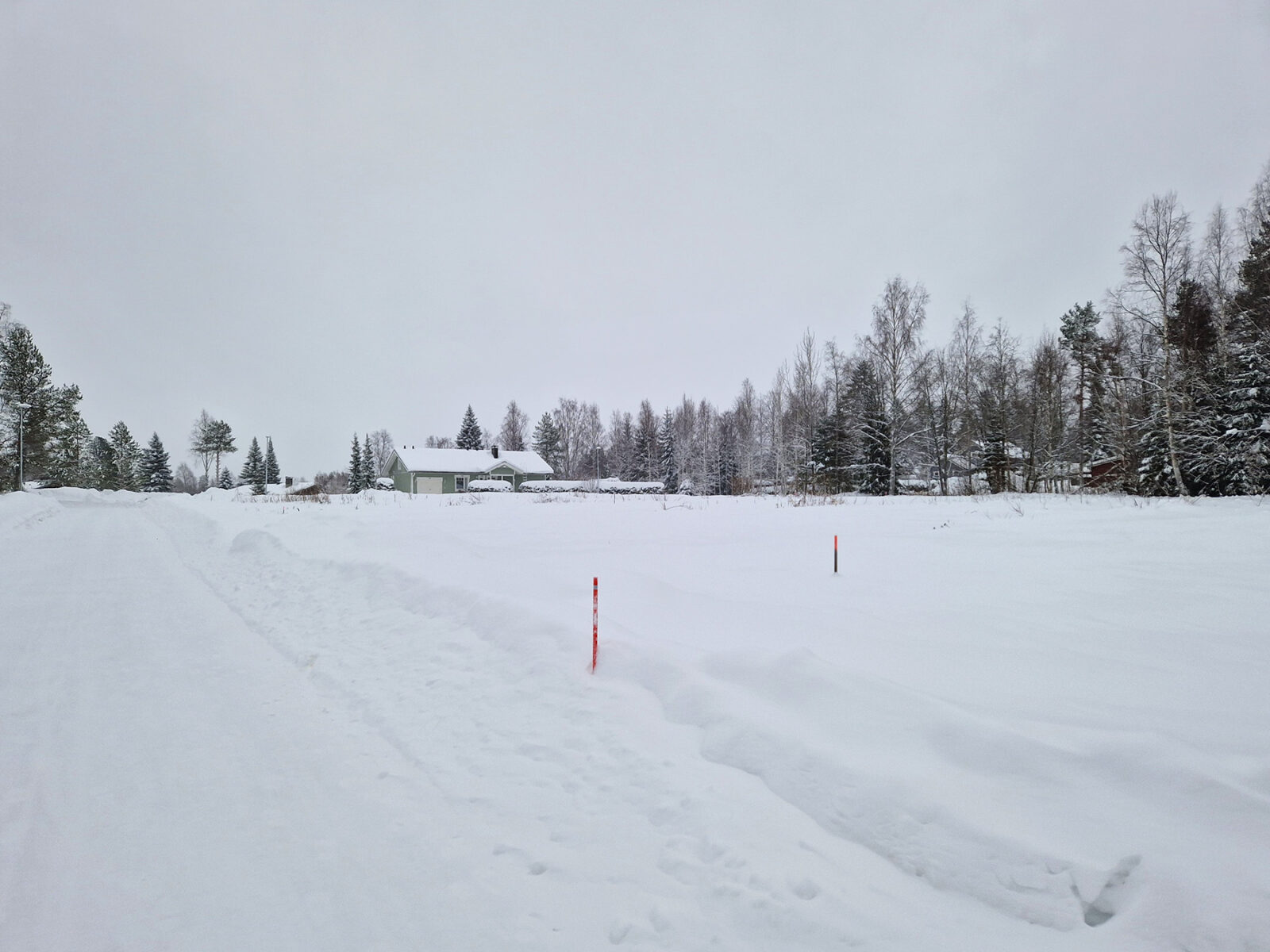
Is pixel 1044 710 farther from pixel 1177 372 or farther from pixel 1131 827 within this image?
pixel 1177 372

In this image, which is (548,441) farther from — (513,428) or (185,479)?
(185,479)

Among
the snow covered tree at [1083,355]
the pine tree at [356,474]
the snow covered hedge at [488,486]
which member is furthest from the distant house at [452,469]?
the snow covered tree at [1083,355]

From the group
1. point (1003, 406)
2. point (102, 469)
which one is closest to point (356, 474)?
point (102, 469)

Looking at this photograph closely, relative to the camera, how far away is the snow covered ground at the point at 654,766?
2230 millimetres

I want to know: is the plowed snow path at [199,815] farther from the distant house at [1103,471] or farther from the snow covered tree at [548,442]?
the snow covered tree at [548,442]

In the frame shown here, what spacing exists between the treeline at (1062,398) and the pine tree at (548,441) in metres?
16.4

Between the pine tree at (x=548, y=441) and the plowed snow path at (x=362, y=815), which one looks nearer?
the plowed snow path at (x=362, y=815)

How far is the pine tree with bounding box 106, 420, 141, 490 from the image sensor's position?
194 feet

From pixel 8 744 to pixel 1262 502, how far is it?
19401 mm

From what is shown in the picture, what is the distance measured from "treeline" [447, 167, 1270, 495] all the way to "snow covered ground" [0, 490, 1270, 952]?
50.7 ft

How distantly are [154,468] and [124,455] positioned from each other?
5849mm

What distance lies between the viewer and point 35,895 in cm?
235

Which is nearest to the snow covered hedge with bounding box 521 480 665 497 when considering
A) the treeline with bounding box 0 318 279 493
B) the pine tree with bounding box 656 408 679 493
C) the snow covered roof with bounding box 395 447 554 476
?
the pine tree with bounding box 656 408 679 493

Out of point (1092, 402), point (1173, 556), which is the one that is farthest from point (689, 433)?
point (1173, 556)
